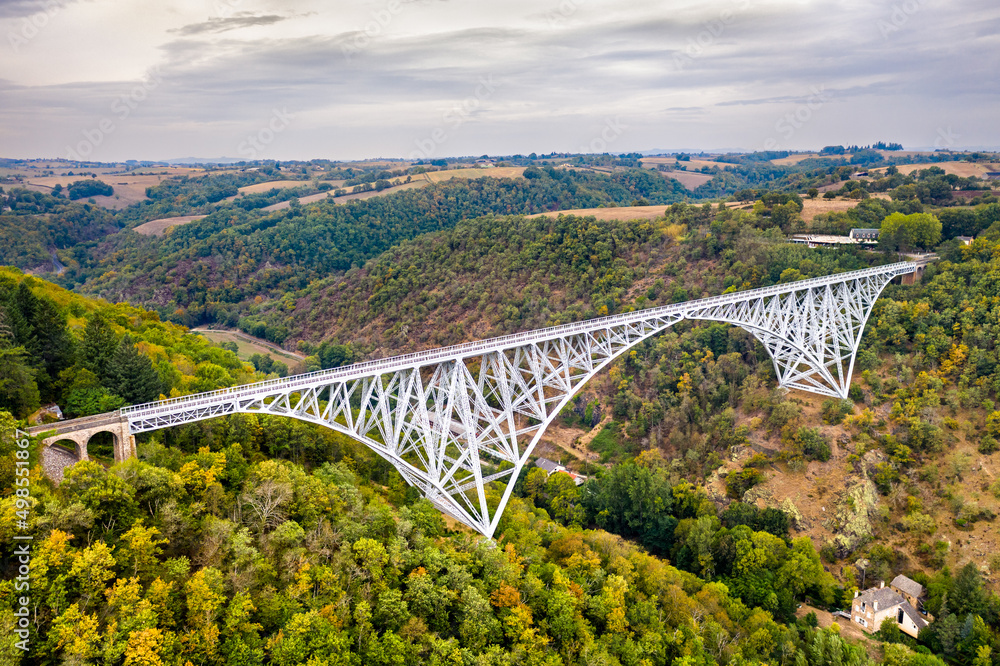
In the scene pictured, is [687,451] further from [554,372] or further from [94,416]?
[94,416]

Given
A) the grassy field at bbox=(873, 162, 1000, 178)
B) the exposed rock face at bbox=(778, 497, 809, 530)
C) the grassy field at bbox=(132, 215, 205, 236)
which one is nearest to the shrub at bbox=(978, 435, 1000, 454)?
the exposed rock face at bbox=(778, 497, 809, 530)

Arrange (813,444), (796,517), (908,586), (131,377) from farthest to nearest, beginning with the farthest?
(813,444)
(796,517)
(908,586)
(131,377)

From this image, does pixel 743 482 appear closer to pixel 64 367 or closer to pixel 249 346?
pixel 64 367

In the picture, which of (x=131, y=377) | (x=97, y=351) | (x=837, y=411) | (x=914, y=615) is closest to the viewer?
(x=131, y=377)

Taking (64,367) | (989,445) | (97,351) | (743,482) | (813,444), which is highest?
(97,351)

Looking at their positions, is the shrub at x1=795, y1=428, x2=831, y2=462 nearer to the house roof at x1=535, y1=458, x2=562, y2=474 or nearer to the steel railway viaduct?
the steel railway viaduct

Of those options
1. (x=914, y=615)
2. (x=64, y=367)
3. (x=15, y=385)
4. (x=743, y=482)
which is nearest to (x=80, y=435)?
(x=15, y=385)

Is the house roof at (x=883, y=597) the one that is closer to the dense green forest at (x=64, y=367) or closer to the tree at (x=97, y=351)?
the dense green forest at (x=64, y=367)
